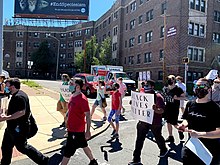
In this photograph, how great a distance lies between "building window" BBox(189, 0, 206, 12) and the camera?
29.4 metres

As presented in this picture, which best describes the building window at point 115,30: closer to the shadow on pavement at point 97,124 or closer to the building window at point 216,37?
the building window at point 216,37

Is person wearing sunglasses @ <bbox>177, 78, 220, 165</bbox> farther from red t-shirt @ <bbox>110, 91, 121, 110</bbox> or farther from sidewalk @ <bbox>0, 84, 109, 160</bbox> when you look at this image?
red t-shirt @ <bbox>110, 91, 121, 110</bbox>

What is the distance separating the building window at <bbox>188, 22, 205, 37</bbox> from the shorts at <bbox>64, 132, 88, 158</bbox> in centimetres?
2699

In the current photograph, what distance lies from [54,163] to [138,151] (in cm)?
178

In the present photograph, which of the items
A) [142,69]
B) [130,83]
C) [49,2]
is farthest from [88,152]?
[49,2]

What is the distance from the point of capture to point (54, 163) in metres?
5.37

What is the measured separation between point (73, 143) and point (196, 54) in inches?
1087

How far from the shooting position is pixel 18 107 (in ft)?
14.1

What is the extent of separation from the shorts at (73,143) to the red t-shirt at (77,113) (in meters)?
0.09

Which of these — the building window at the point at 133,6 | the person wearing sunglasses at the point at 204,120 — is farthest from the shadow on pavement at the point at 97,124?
the building window at the point at 133,6

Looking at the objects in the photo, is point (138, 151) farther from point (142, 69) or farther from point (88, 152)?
point (142, 69)

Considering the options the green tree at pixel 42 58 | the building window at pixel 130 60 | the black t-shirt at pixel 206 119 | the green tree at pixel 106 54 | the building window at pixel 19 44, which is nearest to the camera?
the black t-shirt at pixel 206 119

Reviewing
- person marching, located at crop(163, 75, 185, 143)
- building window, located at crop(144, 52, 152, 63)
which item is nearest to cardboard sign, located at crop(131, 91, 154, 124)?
person marching, located at crop(163, 75, 185, 143)

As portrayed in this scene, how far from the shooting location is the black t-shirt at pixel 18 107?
4320 millimetres
